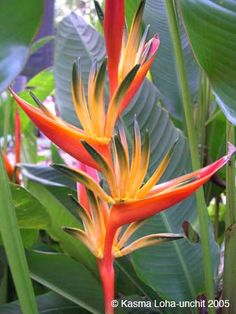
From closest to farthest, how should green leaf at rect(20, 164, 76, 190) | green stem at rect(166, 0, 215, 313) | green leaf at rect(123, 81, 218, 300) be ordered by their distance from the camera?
green stem at rect(166, 0, 215, 313), green leaf at rect(123, 81, 218, 300), green leaf at rect(20, 164, 76, 190)

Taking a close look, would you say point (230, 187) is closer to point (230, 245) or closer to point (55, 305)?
point (230, 245)

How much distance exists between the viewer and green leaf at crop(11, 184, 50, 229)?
513 millimetres

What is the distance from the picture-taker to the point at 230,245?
50cm

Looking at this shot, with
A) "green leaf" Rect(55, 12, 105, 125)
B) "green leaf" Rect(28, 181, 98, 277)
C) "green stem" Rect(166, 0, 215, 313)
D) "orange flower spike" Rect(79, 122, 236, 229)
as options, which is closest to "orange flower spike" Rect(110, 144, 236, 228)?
"orange flower spike" Rect(79, 122, 236, 229)

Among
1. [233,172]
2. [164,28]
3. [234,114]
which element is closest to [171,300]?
[233,172]

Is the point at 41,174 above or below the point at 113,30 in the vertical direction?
below

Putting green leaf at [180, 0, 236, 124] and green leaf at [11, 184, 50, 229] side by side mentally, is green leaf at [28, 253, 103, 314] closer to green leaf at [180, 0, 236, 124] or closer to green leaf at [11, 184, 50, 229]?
green leaf at [11, 184, 50, 229]

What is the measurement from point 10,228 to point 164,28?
451 mm

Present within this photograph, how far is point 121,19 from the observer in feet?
1.14

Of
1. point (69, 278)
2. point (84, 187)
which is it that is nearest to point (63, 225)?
point (69, 278)

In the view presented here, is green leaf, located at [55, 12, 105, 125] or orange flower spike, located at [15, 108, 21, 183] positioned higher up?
green leaf, located at [55, 12, 105, 125]

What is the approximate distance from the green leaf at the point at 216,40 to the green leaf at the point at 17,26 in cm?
12

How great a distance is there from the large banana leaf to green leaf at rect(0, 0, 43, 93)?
0.30 metres

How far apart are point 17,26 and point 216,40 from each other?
16 centimetres
